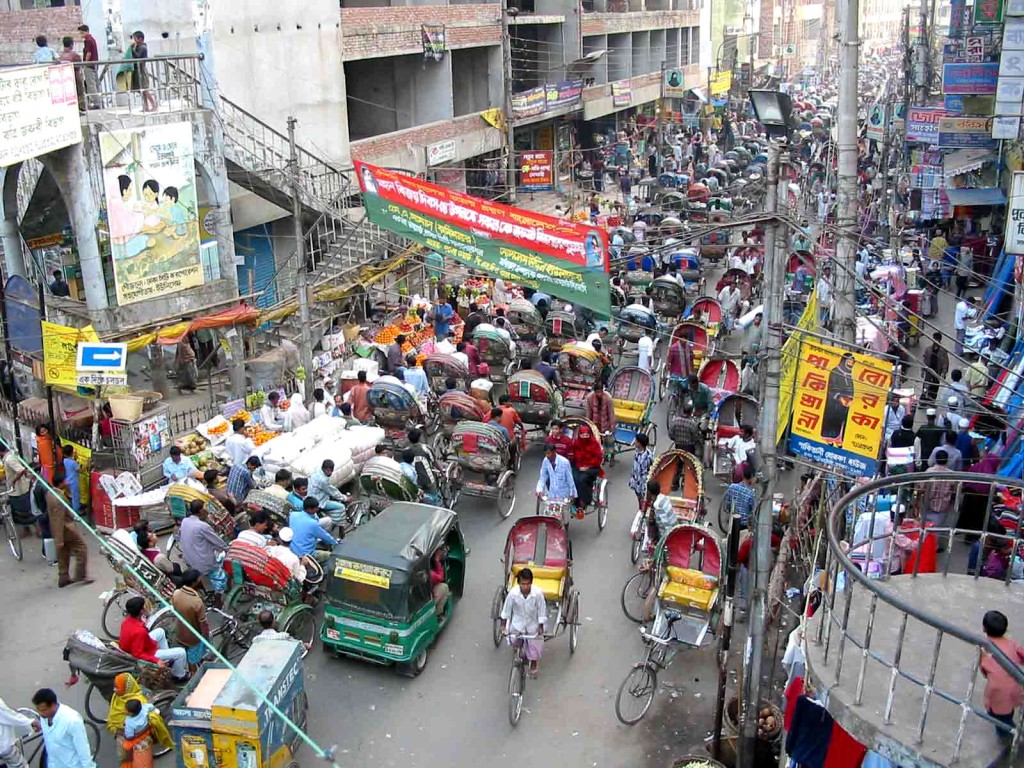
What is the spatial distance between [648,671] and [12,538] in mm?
9577

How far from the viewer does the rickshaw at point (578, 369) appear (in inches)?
766

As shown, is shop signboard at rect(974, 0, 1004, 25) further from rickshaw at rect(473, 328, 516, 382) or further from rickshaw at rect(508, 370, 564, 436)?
rickshaw at rect(508, 370, 564, 436)

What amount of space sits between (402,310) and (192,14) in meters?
7.95

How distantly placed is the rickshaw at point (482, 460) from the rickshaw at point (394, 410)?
1510 mm

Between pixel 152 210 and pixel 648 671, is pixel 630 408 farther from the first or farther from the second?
pixel 152 210

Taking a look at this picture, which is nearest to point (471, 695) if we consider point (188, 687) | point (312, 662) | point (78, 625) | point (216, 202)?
point (312, 662)

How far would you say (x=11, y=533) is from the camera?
48.6ft

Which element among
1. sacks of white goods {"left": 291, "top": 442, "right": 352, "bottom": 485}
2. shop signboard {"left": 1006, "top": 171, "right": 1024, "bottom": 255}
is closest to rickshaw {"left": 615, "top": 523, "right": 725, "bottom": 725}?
sacks of white goods {"left": 291, "top": 442, "right": 352, "bottom": 485}

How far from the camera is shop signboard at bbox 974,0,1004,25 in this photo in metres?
22.7

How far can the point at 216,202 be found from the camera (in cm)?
2030

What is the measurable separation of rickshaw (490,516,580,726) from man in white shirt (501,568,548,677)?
0.16 meters

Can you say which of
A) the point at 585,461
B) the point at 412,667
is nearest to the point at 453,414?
the point at 585,461

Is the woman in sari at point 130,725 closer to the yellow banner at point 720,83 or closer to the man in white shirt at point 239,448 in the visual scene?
the man in white shirt at point 239,448

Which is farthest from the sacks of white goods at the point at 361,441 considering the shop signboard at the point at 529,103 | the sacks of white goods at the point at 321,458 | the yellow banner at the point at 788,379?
the shop signboard at the point at 529,103
